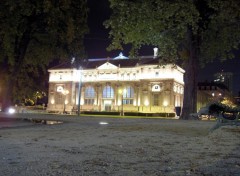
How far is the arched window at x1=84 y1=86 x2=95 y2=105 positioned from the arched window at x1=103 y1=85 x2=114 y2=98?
3348mm

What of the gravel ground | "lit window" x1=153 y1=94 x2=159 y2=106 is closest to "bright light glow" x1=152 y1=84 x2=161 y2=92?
"lit window" x1=153 y1=94 x2=159 y2=106

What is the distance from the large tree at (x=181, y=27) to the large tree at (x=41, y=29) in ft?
16.4

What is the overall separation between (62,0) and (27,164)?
2155cm

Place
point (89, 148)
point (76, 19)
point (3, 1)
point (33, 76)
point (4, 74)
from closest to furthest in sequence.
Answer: point (89, 148)
point (3, 1)
point (76, 19)
point (4, 74)
point (33, 76)

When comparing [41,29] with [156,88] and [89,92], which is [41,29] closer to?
[156,88]

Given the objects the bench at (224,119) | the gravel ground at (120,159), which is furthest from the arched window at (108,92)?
the gravel ground at (120,159)

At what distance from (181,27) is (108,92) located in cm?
6669

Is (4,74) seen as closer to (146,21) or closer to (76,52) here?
(76,52)

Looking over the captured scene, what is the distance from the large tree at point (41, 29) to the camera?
2484 cm

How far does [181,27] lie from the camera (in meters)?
21.3

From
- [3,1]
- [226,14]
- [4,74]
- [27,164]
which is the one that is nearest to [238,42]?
[226,14]

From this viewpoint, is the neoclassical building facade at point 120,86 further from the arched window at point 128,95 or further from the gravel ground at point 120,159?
the gravel ground at point 120,159

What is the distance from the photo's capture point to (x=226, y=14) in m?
20.9

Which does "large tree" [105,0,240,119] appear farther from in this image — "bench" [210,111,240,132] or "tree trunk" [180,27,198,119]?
"bench" [210,111,240,132]
